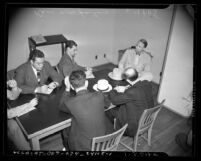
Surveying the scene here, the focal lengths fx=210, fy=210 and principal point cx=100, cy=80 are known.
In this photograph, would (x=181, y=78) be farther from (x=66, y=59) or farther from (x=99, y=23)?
(x=99, y=23)

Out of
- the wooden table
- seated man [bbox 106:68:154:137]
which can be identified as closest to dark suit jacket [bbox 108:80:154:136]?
seated man [bbox 106:68:154:137]

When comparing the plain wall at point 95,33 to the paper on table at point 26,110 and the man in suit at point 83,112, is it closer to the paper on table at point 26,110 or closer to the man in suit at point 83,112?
the paper on table at point 26,110

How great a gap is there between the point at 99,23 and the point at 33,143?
275cm

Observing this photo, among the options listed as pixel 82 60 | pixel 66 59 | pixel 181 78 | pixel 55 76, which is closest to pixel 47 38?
pixel 82 60

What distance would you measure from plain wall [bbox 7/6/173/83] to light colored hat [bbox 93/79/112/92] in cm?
127

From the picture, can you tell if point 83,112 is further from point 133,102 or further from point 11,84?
point 11,84

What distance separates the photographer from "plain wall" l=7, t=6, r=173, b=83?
11.5 ft

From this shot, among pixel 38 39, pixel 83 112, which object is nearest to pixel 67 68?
pixel 83 112

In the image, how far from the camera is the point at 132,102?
2295mm

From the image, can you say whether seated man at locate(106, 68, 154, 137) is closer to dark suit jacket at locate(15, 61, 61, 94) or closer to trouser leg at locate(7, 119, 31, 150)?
dark suit jacket at locate(15, 61, 61, 94)

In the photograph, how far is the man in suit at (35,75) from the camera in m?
2.36

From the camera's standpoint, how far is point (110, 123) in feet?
8.12

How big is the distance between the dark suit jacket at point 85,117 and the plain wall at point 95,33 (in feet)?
5.66

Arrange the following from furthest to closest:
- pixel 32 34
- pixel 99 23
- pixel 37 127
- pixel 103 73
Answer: pixel 99 23 → pixel 32 34 → pixel 103 73 → pixel 37 127
